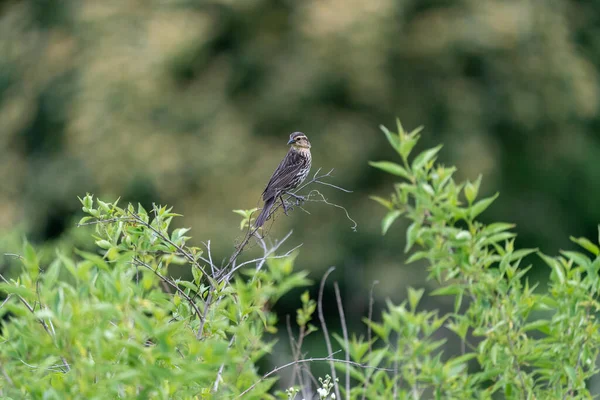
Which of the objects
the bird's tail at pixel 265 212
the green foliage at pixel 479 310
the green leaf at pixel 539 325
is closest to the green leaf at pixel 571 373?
the green foliage at pixel 479 310

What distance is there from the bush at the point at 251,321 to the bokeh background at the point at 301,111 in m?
8.40

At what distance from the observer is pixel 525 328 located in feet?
10.7

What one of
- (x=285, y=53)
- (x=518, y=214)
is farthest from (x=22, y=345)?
(x=518, y=214)

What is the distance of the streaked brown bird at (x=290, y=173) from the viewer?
5740 millimetres

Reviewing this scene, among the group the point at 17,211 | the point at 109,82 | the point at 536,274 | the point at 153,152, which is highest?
the point at 109,82

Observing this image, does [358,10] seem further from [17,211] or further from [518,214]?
[17,211]

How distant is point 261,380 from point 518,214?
1123 centimetres

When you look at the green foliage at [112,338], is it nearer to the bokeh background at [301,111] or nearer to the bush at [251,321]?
the bush at [251,321]

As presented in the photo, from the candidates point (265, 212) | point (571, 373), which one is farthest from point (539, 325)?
point (265, 212)

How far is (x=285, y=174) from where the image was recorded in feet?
20.7

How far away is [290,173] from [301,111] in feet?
20.8

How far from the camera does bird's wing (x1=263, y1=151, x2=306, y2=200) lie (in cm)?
593

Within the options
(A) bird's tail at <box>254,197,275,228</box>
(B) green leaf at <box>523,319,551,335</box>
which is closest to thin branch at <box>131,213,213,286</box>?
(B) green leaf at <box>523,319,551,335</box>

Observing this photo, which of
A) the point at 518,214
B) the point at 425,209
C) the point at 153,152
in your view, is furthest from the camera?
the point at 518,214
